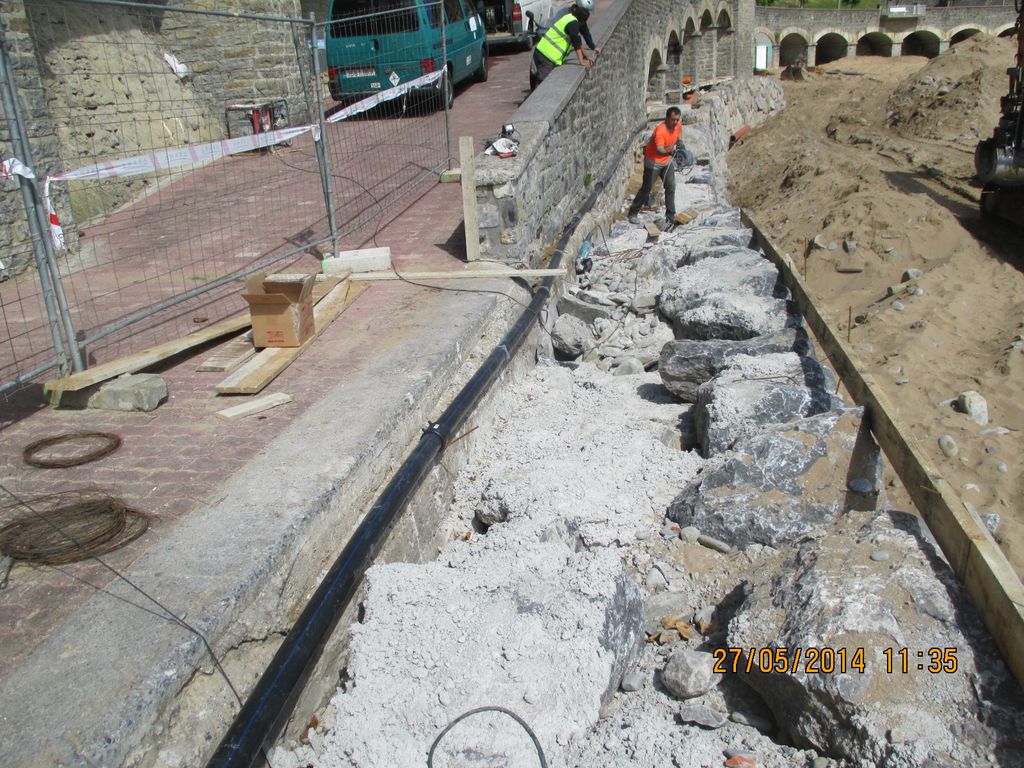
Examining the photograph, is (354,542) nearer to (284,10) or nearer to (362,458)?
(362,458)

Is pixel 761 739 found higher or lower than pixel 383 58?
lower

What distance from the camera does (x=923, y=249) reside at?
1345cm

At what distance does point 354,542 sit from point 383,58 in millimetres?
10314

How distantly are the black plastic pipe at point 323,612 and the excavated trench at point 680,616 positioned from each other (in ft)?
0.56

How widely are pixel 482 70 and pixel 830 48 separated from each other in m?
46.8

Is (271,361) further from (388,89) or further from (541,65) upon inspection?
(541,65)

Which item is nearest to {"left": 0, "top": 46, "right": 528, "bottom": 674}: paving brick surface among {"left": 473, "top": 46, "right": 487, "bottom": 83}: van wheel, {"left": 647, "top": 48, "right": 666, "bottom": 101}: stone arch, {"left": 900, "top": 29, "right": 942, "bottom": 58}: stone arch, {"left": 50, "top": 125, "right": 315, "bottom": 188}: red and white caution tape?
{"left": 50, "top": 125, "right": 315, "bottom": 188}: red and white caution tape

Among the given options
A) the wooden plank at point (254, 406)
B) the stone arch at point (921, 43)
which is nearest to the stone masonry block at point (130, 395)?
the wooden plank at point (254, 406)

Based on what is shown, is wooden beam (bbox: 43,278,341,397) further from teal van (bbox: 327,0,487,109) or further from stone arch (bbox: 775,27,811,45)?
stone arch (bbox: 775,27,811,45)

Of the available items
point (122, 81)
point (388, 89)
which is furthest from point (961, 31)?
point (122, 81)

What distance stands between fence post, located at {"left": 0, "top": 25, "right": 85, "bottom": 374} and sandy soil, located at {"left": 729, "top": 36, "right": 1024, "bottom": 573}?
6.44m

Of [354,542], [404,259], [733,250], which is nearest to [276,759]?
[354,542]

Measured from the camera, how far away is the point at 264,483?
3941mm

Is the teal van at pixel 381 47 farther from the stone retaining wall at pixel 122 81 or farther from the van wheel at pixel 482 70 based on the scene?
the van wheel at pixel 482 70
